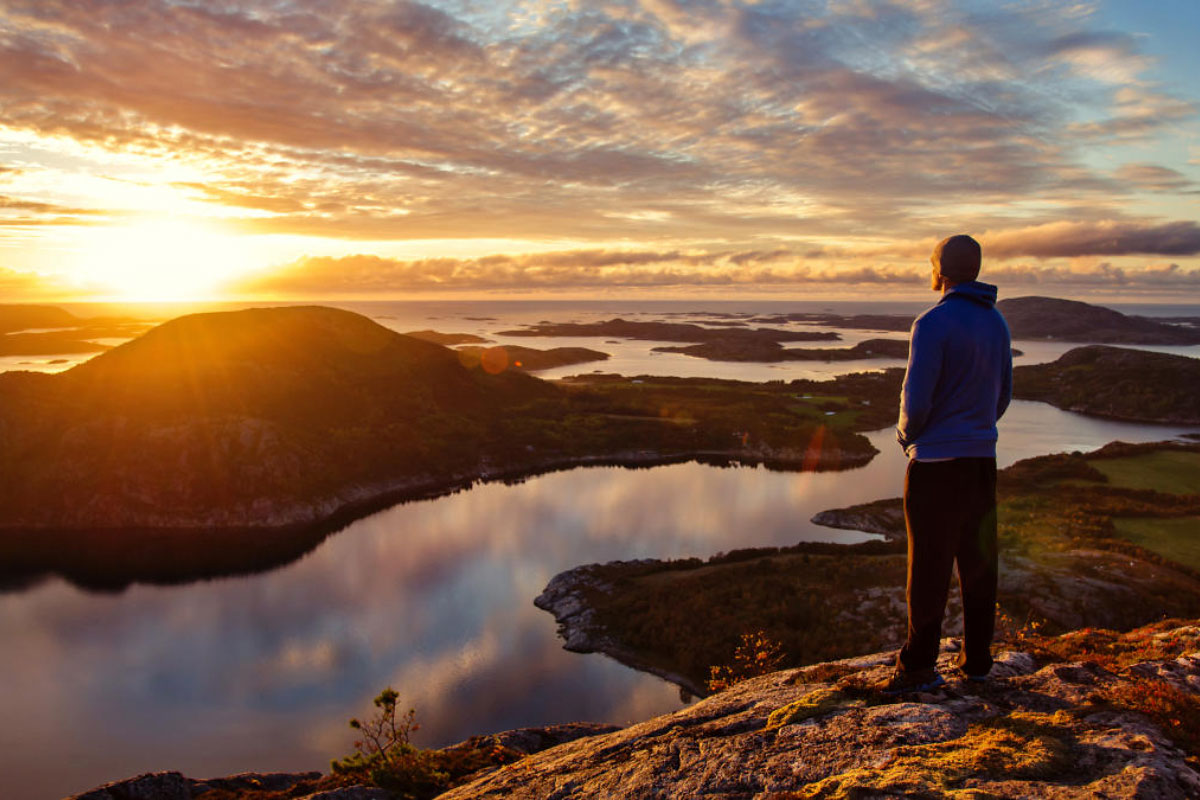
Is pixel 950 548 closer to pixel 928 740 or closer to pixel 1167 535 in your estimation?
pixel 928 740

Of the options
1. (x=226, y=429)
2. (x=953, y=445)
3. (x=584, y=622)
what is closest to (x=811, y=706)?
(x=953, y=445)

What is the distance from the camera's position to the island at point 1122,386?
119m

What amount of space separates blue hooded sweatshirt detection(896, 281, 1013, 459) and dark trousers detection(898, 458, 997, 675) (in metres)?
0.24

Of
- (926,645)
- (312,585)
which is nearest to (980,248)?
(926,645)

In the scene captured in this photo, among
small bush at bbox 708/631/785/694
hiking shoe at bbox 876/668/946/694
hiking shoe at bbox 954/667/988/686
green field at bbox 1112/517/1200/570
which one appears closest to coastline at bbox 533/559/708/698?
small bush at bbox 708/631/785/694

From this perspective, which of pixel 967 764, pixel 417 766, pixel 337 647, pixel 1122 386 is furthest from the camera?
pixel 1122 386

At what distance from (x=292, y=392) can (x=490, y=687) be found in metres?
61.1

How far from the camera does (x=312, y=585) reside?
164 feet

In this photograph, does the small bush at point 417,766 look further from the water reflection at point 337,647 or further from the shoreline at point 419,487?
the shoreline at point 419,487

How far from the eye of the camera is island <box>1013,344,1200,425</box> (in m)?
119

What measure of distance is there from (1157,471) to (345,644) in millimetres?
78273

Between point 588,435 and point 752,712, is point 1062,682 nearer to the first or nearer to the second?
point 752,712

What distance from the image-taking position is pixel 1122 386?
129m

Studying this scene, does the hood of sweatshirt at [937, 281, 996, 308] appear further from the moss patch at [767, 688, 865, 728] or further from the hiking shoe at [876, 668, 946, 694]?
the moss patch at [767, 688, 865, 728]
